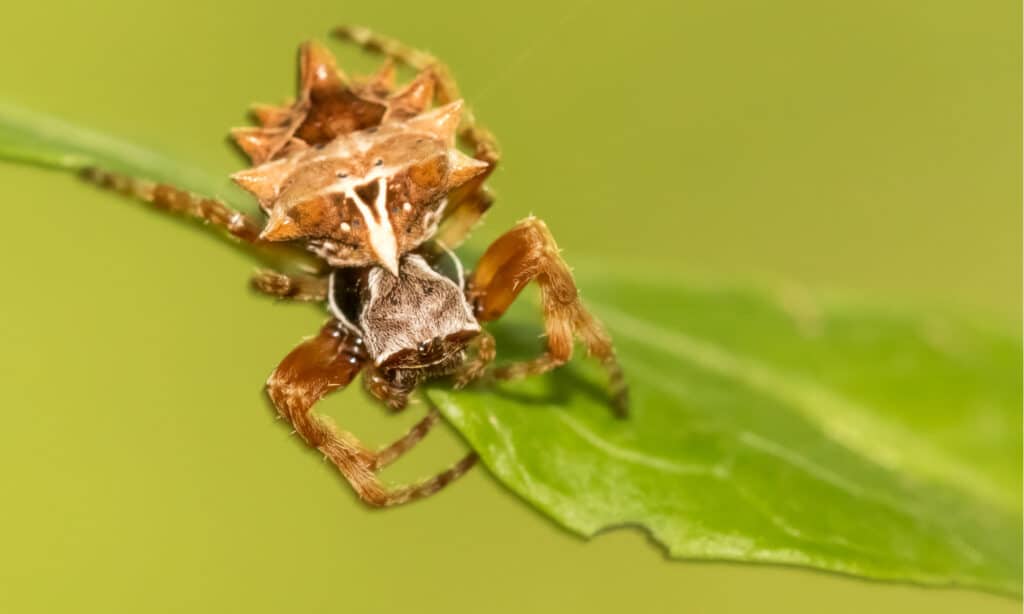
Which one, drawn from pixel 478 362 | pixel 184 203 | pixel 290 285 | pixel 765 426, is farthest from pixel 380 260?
pixel 765 426

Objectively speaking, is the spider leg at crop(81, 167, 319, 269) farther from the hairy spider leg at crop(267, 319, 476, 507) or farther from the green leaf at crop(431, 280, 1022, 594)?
the green leaf at crop(431, 280, 1022, 594)

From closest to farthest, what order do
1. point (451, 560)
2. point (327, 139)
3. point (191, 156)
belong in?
point (327, 139), point (191, 156), point (451, 560)

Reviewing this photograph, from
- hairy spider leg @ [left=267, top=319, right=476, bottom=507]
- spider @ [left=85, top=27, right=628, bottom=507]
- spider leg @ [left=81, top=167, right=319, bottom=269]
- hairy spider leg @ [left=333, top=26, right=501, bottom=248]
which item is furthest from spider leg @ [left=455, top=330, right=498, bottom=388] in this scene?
spider leg @ [left=81, top=167, right=319, bottom=269]

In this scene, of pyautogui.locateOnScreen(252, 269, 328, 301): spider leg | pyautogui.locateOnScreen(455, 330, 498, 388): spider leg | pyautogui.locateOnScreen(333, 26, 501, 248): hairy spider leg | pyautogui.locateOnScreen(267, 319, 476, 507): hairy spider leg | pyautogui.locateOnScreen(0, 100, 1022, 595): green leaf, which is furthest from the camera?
pyautogui.locateOnScreen(333, 26, 501, 248): hairy spider leg

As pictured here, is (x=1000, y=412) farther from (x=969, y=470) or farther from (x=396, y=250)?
(x=396, y=250)

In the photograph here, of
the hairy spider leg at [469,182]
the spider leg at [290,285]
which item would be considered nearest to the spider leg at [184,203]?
the spider leg at [290,285]

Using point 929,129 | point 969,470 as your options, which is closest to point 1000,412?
point 969,470

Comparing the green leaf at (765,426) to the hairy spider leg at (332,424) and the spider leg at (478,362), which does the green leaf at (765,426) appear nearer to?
the spider leg at (478,362)
